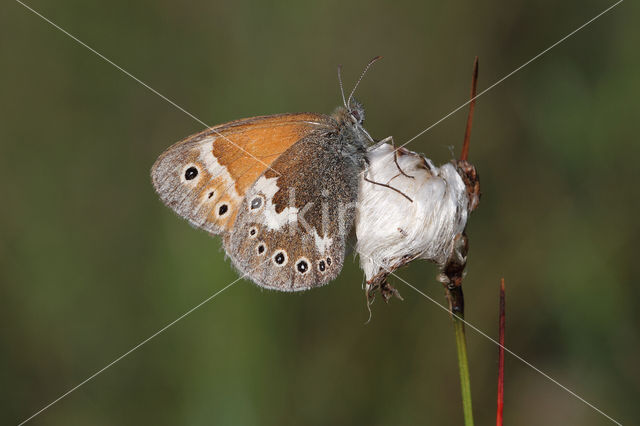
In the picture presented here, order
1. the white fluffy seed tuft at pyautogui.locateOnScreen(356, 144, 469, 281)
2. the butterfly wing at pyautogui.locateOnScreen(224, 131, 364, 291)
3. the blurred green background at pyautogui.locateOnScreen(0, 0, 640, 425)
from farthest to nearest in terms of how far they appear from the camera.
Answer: the blurred green background at pyautogui.locateOnScreen(0, 0, 640, 425), the butterfly wing at pyautogui.locateOnScreen(224, 131, 364, 291), the white fluffy seed tuft at pyautogui.locateOnScreen(356, 144, 469, 281)

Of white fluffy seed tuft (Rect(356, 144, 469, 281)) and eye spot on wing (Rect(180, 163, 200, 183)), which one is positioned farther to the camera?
eye spot on wing (Rect(180, 163, 200, 183))

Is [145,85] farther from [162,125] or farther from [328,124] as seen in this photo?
[328,124]

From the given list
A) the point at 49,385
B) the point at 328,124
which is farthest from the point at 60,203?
the point at 328,124

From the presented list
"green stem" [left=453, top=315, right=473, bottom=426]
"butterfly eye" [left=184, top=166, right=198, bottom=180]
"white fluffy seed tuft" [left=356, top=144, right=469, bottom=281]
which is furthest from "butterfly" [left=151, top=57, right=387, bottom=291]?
"green stem" [left=453, top=315, right=473, bottom=426]

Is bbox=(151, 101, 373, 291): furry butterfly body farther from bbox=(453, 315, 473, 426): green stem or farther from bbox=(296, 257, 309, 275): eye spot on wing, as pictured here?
bbox=(453, 315, 473, 426): green stem

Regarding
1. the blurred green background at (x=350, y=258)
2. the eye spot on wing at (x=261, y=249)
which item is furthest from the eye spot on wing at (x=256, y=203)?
the blurred green background at (x=350, y=258)

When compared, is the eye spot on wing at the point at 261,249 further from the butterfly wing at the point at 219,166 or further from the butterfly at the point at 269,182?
the butterfly wing at the point at 219,166

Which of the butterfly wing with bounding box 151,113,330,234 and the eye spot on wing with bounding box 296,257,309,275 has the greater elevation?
→ the butterfly wing with bounding box 151,113,330,234
